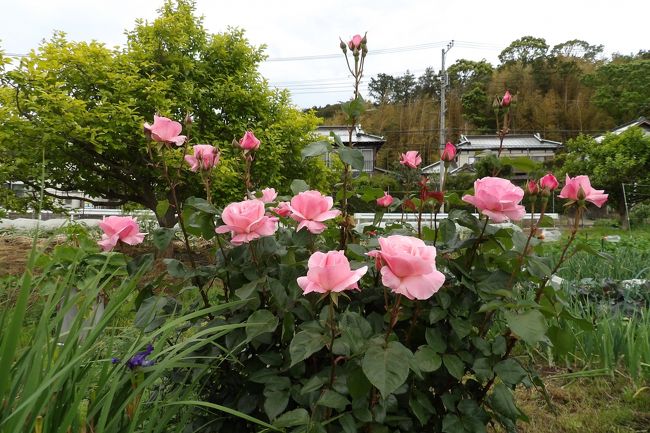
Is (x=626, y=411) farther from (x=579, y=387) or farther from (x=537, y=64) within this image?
(x=537, y=64)

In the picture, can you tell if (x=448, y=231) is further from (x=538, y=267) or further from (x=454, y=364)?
(x=454, y=364)

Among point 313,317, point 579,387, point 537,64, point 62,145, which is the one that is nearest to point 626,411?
point 579,387

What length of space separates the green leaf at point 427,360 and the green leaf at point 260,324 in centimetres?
27

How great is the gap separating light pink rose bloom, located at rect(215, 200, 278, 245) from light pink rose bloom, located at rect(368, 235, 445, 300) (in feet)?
0.89

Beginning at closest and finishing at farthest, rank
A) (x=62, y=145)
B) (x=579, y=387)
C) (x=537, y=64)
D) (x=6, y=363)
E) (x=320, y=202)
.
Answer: (x=6, y=363), (x=320, y=202), (x=579, y=387), (x=62, y=145), (x=537, y=64)

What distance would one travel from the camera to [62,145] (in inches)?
177

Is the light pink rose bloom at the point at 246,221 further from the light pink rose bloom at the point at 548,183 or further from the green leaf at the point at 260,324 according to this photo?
the light pink rose bloom at the point at 548,183

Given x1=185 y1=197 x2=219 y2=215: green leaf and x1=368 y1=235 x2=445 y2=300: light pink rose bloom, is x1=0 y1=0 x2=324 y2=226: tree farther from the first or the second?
x1=368 y1=235 x2=445 y2=300: light pink rose bloom

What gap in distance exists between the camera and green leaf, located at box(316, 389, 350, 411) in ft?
2.43

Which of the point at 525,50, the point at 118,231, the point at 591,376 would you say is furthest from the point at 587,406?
the point at 525,50

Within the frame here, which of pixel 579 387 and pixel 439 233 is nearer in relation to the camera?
pixel 439 233

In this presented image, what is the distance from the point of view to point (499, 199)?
86 cm

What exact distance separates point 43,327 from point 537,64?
38.2 m

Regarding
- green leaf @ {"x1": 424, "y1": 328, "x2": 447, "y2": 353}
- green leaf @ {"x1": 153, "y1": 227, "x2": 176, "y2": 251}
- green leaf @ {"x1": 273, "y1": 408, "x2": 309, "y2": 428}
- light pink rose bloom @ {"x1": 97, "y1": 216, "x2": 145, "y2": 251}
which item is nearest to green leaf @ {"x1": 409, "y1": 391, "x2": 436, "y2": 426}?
green leaf @ {"x1": 424, "y1": 328, "x2": 447, "y2": 353}
